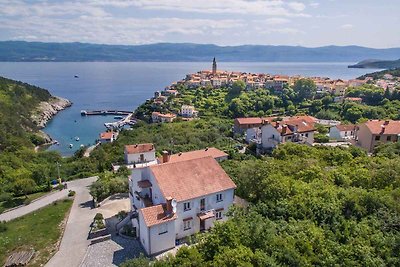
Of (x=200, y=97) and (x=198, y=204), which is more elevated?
(x=198, y=204)

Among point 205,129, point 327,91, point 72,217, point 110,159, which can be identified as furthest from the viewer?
point 327,91

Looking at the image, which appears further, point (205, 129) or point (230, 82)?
point (230, 82)

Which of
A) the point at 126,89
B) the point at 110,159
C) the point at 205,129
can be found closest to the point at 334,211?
the point at 110,159

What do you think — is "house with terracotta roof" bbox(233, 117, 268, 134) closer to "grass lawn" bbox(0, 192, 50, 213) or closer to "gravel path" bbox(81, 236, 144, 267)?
"grass lawn" bbox(0, 192, 50, 213)

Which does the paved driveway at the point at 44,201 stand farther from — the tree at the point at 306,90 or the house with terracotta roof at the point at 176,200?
the tree at the point at 306,90

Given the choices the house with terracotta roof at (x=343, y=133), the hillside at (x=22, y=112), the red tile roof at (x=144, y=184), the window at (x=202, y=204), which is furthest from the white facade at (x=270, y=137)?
the hillside at (x=22, y=112)

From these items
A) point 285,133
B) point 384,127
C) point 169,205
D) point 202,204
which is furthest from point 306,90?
point 169,205

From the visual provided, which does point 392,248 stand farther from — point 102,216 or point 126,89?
point 126,89
